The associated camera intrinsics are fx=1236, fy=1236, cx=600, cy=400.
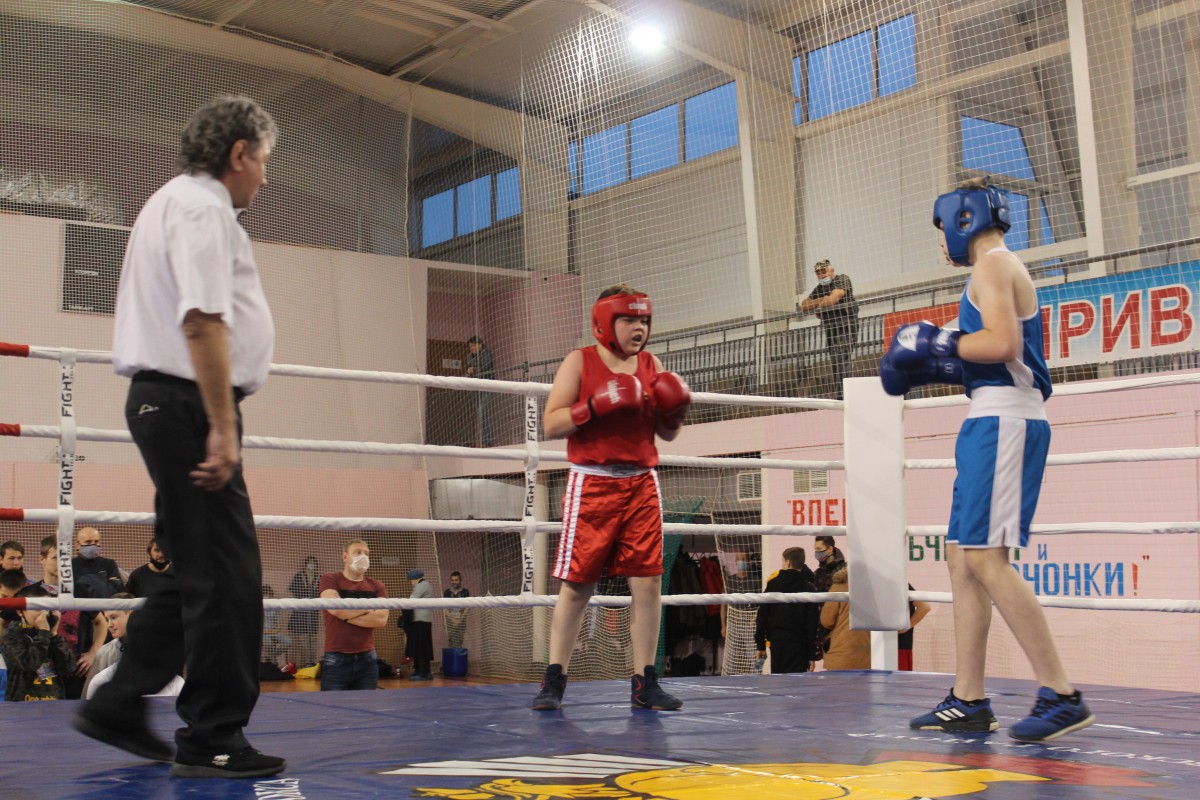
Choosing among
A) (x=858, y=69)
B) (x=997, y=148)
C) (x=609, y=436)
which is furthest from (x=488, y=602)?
(x=858, y=69)

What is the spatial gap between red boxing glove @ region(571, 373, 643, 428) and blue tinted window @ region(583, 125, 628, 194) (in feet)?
28.2

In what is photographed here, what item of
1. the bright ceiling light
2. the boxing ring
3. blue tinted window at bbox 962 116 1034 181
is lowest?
the boxing ring

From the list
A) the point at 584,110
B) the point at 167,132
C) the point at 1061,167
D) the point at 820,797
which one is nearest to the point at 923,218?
the point at 1061,167

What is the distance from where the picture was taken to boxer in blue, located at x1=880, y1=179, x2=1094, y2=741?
2670mm

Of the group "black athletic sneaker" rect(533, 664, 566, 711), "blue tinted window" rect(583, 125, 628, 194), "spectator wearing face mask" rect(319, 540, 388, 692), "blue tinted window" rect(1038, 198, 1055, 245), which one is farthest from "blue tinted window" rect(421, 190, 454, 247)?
Answer: "black athletic sneaker" rect(533, 664, 566, 711)

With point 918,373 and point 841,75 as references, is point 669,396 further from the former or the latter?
point 841,75

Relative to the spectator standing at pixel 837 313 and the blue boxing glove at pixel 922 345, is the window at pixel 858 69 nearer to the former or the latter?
the spectator standing at pixel 837 313

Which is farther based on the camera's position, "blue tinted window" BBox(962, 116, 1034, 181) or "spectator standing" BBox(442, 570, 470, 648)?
"spectator standing" BBox(442, 570, 470, 648)

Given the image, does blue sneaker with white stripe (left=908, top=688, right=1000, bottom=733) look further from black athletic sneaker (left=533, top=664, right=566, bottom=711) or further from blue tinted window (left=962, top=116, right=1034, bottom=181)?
blue tinted window (left=962, top=116, right=1034, bottom=181)

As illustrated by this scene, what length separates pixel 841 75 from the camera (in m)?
9.96

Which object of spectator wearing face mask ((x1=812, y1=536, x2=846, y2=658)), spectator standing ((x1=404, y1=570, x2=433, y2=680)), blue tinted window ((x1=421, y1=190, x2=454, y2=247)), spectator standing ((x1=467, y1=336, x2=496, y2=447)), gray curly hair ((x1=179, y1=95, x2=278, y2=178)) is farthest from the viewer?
blue tinted window ((x1=421, y1=190, x2=454, y2=247))

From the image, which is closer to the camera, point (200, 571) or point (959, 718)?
point (200, 571)

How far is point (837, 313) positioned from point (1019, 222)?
5.09ft

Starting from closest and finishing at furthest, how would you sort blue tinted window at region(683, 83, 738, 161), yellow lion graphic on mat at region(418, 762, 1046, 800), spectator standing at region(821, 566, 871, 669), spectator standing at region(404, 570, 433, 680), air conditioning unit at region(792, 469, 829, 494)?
yellow lion graphic on mat at region(418, 762, 1046, 800) < spectator standing at region(821, 566, 871, 669) < air conditioning unit at region(792, 469, 829, 494) < blue tinted window at region(683, 83, 738, 161) < spectator standing at region(404, 570, 433, 680)
